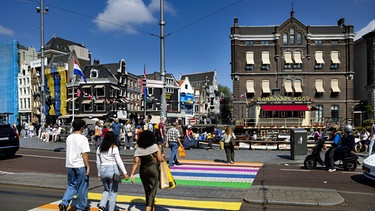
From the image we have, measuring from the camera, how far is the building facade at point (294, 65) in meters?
42.7

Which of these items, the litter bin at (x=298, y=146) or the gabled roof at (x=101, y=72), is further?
the gabled roof at (x=101, y=72)

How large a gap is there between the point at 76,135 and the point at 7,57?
2450 inches

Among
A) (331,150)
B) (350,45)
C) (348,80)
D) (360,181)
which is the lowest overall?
(360,181)

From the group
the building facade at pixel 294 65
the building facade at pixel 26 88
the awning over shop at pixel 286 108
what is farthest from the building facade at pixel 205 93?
the awning over shop at pixel 286 108

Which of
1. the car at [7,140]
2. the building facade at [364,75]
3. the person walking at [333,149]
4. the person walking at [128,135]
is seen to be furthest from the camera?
the building facade at [364,75]

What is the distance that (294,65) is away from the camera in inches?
1713

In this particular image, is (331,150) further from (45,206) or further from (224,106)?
(224,106)

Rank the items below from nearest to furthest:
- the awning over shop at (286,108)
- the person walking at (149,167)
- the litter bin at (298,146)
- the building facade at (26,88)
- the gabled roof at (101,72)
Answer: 1. the person walking at (149,167)
2. the litter bin at (298,146)
3. the awning over shop at (286,108)
4. the gabled roof at (101,72)
5. the building facade at (26,88)

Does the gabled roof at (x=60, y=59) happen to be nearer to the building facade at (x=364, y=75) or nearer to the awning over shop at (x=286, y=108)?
the awning over shop at (x=286, y=108)

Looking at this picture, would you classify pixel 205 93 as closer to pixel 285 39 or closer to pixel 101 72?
pixel 101 72

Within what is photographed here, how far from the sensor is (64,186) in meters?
7.61

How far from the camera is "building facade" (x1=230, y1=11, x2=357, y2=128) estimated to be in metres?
42.7

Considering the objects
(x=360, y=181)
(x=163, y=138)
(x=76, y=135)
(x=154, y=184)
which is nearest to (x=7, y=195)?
(x=76, y=135)

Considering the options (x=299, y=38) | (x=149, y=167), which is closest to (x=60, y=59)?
(x=299, y=38)
